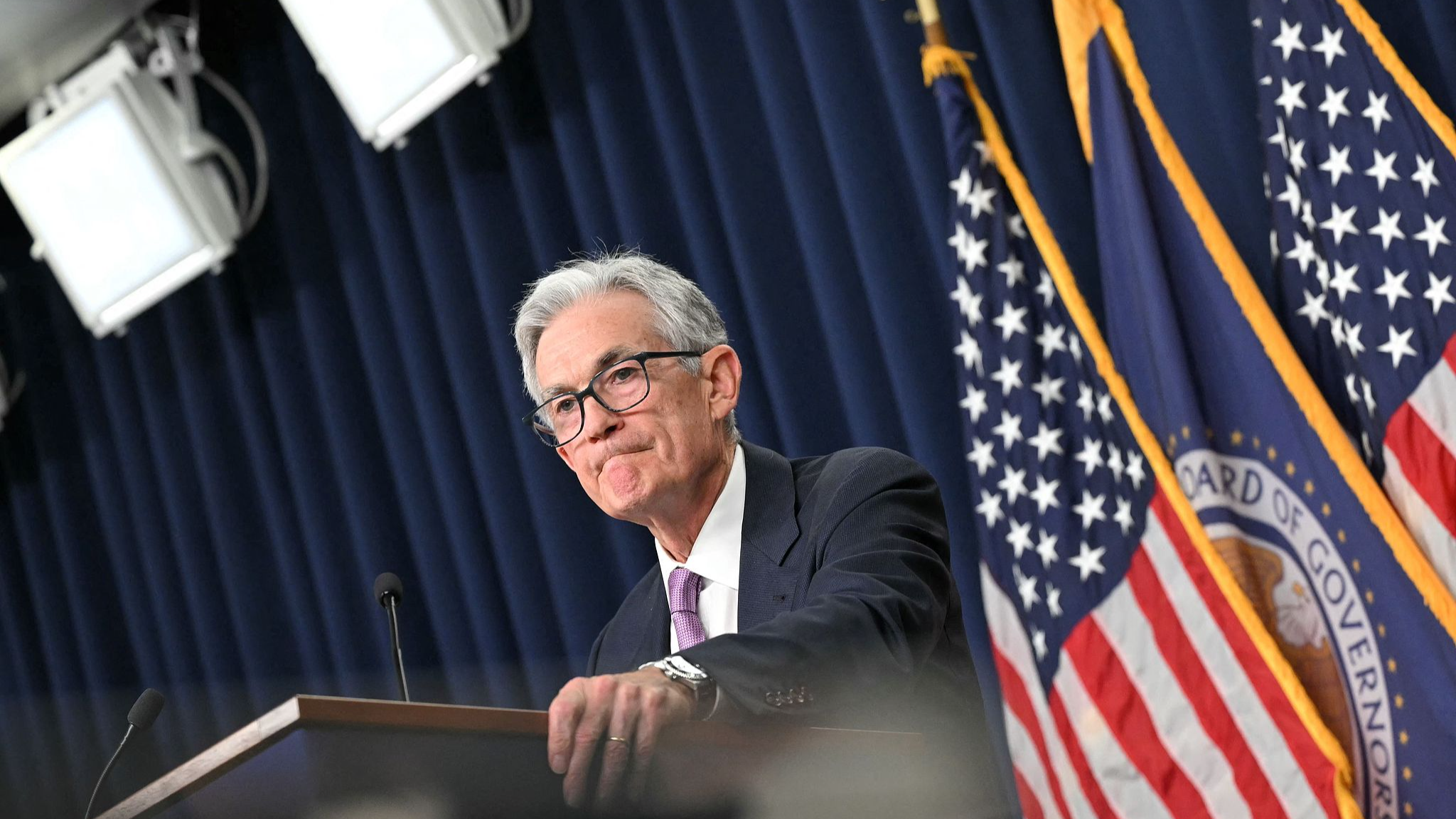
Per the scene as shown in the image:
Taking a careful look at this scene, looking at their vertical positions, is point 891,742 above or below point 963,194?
below

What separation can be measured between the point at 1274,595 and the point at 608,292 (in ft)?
4.91

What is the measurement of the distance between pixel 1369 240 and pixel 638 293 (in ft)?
4.69

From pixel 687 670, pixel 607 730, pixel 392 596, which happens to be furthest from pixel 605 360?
pixel 607 730

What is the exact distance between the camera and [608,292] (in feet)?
6.67

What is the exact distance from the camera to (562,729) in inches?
39.3

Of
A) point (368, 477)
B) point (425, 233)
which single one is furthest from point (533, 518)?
point (425, 233)

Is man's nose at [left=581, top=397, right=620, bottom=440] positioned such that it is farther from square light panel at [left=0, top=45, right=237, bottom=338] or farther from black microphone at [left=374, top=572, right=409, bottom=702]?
square light panel at [left=0, top=45, right=237, bottom=338]

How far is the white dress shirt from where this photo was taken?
1.91 m

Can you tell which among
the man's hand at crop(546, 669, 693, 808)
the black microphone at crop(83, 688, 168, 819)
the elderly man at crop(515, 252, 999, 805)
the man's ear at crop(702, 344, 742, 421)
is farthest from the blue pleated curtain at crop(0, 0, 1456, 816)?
the man's hand at crop(546, 669, 693, 808)

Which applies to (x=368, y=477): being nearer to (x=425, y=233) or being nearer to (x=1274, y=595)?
(x=425, y=233)

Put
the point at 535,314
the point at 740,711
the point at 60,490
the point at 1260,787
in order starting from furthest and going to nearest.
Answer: the point at 60,490, the point at 1260,787, the point at 535,314, the point at 740,711

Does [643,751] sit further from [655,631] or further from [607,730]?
[655,631]

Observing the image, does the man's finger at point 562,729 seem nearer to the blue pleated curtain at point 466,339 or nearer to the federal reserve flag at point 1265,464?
the federal reserve flag at point 1265,464

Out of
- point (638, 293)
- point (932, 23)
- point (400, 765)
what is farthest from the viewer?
point (932, 23)
